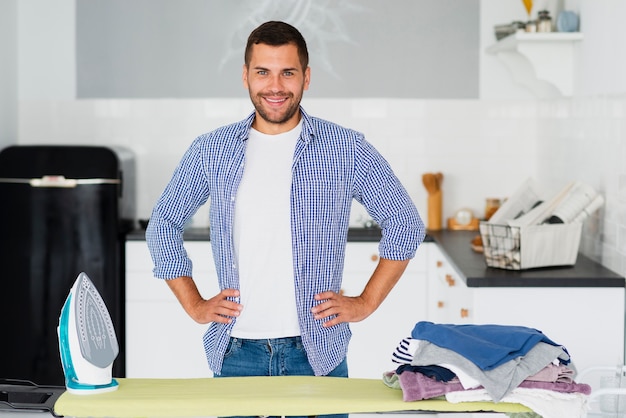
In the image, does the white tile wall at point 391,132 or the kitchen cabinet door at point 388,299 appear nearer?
the kitchen cabinet door at point 388,299

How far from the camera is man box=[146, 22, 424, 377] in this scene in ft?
8.55

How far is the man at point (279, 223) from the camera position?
2605 mm

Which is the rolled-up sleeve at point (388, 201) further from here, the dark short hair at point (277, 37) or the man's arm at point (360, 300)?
the dark short hair at point (277, 37)

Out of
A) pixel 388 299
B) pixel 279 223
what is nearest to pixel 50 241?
pixel 388 299

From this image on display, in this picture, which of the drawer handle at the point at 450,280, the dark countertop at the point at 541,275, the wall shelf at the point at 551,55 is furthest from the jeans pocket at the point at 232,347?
the wall shelf at the point at 551,55

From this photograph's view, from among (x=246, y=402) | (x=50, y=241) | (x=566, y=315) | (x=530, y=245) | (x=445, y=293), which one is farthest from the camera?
(x=50, y=241)

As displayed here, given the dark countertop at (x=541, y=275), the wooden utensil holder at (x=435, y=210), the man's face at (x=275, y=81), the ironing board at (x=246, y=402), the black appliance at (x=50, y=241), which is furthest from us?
the wooden utensil holder at (x=435, y=210)

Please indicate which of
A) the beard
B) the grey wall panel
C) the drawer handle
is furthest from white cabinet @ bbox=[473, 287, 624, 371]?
the grey wall panel

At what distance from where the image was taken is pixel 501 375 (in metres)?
2.17

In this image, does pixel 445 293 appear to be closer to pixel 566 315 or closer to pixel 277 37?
pixel 566 315

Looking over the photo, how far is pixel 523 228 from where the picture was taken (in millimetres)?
3699

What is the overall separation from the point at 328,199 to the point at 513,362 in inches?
27.4

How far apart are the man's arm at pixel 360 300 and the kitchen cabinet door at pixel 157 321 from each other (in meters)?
2.27

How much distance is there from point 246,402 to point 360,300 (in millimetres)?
632
